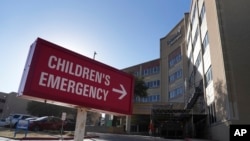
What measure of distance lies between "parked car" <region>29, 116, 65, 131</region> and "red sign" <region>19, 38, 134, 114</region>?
23.3 meters

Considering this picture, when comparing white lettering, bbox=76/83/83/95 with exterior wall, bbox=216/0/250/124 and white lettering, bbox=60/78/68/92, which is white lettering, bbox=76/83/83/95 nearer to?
white lettering, bbox=60/78/68/92

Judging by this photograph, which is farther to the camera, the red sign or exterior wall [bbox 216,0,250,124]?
exterior wall [bbox 216,0,250,124]

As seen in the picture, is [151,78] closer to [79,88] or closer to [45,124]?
[45,124]

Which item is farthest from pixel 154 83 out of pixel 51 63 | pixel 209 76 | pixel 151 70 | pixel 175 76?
pixel 51 63

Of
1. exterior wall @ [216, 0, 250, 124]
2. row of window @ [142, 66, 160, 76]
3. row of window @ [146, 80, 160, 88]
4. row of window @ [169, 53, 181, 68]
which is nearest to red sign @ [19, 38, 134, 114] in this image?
exterior wall @ [216, 0, 250, 124]

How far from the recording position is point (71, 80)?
3.66 metres

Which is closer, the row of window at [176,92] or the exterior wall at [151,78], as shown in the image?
the row of window at [176,92]

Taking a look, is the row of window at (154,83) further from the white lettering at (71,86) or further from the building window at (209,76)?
the white lettering at (71,86)

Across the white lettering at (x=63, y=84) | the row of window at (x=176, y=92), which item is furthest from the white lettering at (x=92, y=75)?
the row of window at (x=176, y=92)

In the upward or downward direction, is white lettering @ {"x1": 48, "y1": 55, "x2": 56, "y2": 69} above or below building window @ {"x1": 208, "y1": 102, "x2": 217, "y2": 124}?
below

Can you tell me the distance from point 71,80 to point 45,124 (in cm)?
2474

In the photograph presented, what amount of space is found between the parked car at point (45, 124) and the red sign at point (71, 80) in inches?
919

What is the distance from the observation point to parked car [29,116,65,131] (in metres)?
25.4

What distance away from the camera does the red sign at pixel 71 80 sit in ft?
10.8
